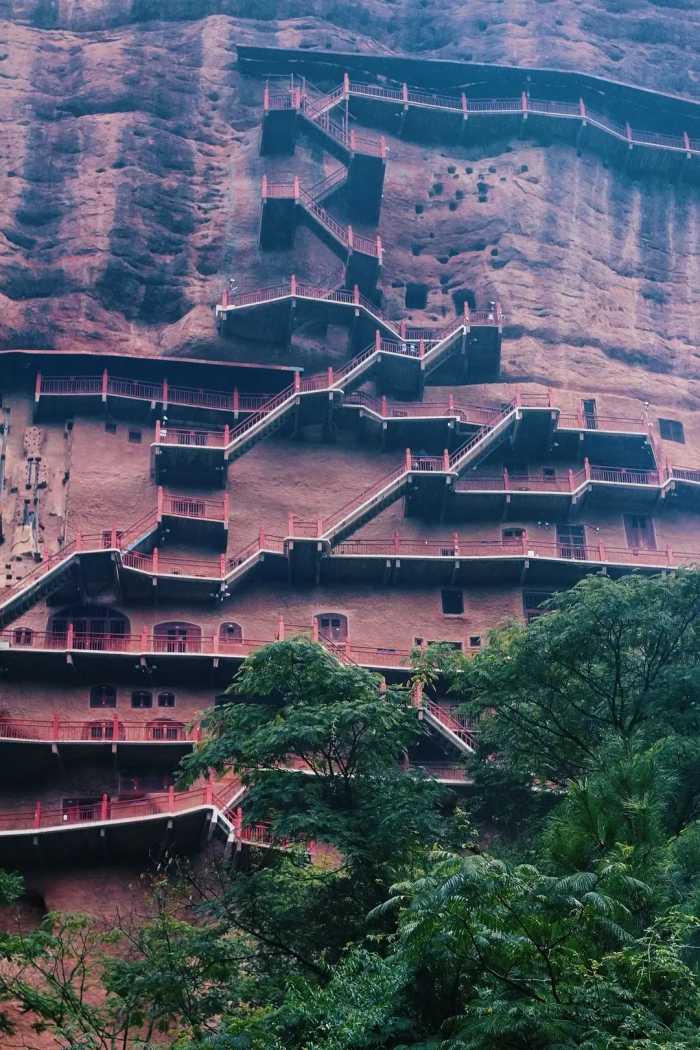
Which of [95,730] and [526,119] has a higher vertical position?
[526,119]

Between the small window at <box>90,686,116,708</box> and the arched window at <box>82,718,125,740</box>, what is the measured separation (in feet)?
3.30

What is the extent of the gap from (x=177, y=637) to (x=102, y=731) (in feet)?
13.2

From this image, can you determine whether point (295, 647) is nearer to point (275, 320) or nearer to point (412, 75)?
point (275, 320)

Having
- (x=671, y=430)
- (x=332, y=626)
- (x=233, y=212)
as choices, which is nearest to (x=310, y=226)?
(x=233, y=212)

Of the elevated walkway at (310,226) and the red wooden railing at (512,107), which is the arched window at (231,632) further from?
the red wooden railing at (512,107)

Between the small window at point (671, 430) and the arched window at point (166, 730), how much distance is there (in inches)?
757

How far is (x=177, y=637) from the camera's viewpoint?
38875mm

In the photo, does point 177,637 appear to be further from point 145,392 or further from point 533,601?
point 533,601

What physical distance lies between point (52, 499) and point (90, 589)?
11.4 ft

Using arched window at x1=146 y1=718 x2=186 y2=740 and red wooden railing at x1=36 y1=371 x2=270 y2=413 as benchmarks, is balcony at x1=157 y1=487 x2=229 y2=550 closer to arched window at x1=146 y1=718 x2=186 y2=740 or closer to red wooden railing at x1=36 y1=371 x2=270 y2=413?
red wooden railing at x1=36 y1=371 x2=270 y2=413

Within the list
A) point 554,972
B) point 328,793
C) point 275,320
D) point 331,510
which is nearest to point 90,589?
point 331,510

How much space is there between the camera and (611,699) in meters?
28.1

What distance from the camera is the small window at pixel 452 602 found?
4084cm

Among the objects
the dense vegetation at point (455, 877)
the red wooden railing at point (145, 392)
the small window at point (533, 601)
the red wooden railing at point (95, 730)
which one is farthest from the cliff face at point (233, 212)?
the dense vegetation at point (455, 877)
